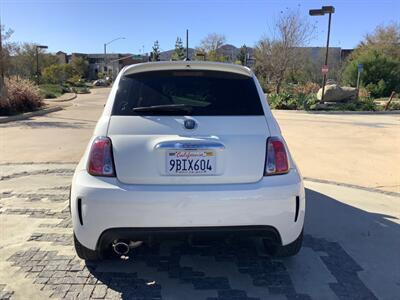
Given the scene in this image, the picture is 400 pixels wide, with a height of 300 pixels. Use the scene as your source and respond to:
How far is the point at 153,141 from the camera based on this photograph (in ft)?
10.2

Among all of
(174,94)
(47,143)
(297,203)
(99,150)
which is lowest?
(47,143)

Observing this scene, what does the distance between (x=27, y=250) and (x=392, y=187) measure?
17.7 feet

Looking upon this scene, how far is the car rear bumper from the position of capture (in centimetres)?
300

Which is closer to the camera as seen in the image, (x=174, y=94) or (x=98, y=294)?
(x=98, y=294)

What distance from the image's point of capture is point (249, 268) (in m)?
3.59

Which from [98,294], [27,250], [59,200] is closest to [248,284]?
[98,294]

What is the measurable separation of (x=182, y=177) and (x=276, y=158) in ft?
2.36

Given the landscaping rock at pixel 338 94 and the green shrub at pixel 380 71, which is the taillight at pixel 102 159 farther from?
the green shrub at pixel 380 71

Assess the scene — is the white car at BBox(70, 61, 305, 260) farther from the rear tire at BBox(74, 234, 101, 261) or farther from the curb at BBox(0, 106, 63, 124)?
the curb at BBox(0, 106, 63, 124)

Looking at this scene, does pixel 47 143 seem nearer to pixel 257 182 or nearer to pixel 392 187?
pixel 392 187

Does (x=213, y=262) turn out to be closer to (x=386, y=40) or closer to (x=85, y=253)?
(x=85, y=253)

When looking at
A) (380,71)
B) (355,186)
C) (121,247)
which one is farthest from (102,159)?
(380,71)

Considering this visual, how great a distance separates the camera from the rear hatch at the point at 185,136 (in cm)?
308

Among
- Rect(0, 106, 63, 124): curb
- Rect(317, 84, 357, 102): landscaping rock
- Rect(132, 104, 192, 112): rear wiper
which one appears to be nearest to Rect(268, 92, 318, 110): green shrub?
Rect(317, 84, 357, 102): landscaping rock
